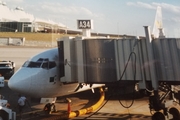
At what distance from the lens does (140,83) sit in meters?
11.6

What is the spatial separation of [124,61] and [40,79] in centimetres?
513

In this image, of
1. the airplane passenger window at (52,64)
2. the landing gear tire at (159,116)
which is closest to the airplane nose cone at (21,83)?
the airplane passenger window at (52,64)

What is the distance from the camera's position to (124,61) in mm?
11805

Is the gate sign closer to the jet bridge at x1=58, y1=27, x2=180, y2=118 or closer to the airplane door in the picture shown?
the jet bridge at x1=58, y1=27, x2=180, y2=118

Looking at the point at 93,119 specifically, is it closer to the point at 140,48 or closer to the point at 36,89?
the point at 36,89

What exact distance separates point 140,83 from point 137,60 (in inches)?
50.6

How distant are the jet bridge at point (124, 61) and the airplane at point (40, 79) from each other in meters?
0.70

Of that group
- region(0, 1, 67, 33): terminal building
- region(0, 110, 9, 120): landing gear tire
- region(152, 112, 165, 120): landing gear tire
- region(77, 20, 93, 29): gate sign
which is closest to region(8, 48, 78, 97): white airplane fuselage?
region(0, 110, 9, 120): landing gear tire

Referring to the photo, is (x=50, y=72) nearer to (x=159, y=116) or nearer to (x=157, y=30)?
(x=159, y=116)

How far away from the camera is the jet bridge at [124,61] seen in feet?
36.4

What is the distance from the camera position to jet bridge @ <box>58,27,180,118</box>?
11.1 m

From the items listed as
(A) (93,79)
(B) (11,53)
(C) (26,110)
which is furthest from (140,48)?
(B) (11,53)

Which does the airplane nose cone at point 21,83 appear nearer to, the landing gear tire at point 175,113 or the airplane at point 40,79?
the airplane at point 40,79

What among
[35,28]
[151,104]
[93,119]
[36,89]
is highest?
[35,28]
